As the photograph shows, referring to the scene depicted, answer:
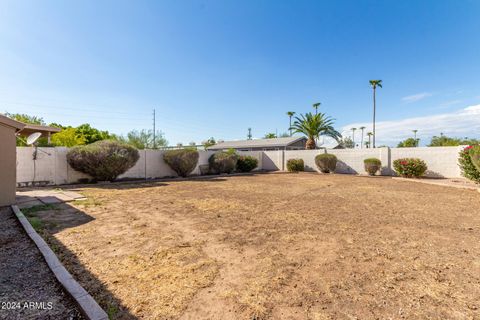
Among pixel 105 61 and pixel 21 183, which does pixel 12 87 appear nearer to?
pixel 105 61

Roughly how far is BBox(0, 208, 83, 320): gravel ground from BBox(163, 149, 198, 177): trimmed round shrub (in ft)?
34.6

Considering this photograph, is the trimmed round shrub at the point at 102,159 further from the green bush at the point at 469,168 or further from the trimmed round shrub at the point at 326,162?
the green bush at the point at 469,168

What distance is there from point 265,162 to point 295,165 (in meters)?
3.45

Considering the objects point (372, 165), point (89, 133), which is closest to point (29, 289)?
point (372, 165)

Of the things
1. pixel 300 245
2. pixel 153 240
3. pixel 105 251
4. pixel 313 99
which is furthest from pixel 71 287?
pixel 313 99

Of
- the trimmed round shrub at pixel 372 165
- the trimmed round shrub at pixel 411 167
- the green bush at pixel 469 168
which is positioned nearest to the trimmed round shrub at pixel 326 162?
the trimmed round shrub at pixel 372 165

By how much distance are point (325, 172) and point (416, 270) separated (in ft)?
52.5

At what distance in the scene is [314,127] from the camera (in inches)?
892

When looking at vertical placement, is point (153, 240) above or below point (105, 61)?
below

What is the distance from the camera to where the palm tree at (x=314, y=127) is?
2255 cm

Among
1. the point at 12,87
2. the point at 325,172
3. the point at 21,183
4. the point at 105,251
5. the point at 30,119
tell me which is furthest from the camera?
the point at 30,119

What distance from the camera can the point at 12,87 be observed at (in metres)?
16.0

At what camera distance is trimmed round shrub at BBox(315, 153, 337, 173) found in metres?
17.5

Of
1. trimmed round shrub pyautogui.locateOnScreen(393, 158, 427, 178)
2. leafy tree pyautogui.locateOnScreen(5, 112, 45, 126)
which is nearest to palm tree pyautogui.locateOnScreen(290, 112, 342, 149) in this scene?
trimmed round shrub pyautogui.locateOnScreen(393, 158, 427, 178)
